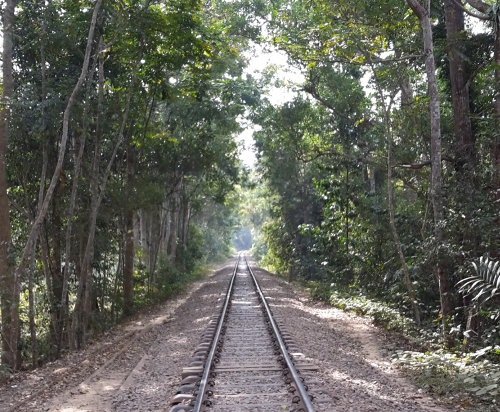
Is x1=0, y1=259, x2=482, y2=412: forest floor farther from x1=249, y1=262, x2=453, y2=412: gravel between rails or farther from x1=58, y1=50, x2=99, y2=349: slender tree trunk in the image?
x1=58, y1=50, x2=99, y2=349: slender tree trunk

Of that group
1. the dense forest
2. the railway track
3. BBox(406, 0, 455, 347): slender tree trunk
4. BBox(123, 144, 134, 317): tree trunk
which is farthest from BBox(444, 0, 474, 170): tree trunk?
BBox(123, 144, 134, 317): tree trunk

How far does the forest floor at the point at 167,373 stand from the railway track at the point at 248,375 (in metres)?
0.25

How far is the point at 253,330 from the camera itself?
37.2 feet

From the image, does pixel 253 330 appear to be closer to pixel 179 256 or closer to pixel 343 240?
pixel 343 240

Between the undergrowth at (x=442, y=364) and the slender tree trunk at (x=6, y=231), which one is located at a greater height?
the slender tree trunk at (x=6, y=231)

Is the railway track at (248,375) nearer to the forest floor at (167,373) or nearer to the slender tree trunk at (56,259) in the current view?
the forest floor at (167,373)

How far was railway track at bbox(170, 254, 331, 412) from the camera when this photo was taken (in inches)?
228

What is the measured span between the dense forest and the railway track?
3.00 m

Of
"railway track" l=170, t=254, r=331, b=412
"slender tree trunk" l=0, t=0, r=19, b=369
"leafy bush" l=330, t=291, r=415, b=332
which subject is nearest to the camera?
"railway track" l=170, t=254, r=331, b=412

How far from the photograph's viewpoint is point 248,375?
23.6 ft

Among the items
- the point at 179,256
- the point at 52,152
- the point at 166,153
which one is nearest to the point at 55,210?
the point at 52,152

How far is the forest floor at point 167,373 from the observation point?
621 centimetres

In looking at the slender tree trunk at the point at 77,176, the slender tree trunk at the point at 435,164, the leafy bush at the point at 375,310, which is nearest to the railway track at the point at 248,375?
the leafy bush at the point at 375,310

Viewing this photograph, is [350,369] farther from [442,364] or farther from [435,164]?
[435,164]
